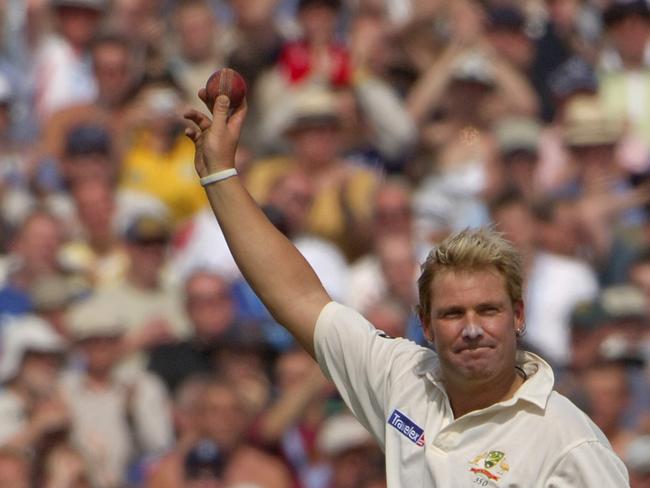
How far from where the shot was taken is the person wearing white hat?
27.2ft

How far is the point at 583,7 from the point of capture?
1115 cm

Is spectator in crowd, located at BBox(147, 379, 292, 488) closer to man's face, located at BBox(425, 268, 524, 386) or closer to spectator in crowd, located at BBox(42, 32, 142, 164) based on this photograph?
spectator in crowd, located at BBox(42, 32, 142, 164)

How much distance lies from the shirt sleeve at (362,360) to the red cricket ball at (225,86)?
563mm

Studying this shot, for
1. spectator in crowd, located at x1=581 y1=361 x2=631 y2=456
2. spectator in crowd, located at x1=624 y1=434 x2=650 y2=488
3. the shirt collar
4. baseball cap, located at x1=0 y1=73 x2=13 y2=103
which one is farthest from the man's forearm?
baseball cap, located at x1=0 y1=73 x2=13 y2=103

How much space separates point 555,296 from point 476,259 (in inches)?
208

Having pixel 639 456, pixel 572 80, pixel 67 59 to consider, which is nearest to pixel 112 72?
pixel 67 59

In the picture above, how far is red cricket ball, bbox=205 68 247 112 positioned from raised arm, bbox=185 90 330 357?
0.05ft

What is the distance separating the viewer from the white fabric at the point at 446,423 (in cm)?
356

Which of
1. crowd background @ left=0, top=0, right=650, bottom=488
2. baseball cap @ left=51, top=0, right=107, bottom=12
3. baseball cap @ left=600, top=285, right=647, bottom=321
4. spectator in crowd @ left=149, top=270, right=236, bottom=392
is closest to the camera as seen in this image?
crowd background @ left=0, top=0, right=650, bottom=488

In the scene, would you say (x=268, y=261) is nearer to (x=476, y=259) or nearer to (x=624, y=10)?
(x=476, y=259)

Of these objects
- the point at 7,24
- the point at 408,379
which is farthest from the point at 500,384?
the point at 7,24

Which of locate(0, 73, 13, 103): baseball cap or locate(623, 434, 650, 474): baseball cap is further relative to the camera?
locate(0, 73, 13, 103): baseball cap

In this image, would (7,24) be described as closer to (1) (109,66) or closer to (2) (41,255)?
(1) (109,66)

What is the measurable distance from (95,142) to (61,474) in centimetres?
252
